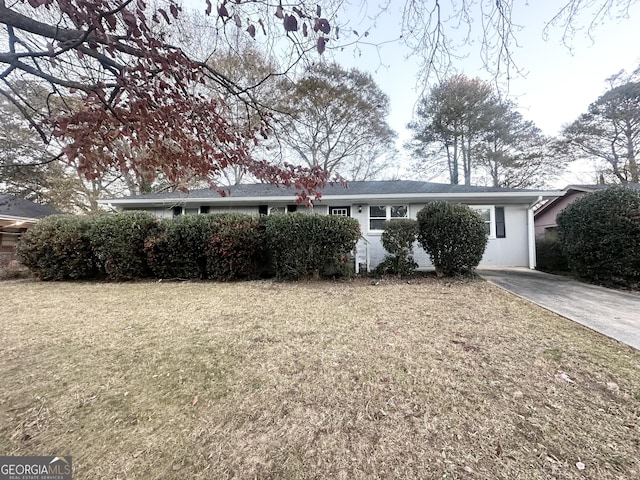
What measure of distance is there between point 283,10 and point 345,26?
33.8 inches

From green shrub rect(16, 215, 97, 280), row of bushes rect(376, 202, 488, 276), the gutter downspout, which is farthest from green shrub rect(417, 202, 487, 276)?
green shrub rect(16, 215, 97, 280)

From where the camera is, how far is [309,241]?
6.73 meters

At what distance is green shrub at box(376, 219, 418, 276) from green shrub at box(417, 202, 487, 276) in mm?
285

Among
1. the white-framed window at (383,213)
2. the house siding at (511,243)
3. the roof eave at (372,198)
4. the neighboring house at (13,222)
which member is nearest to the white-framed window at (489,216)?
the house siding at (511,243)

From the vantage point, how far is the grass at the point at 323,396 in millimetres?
1501

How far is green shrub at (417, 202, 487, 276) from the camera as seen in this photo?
6.59 m

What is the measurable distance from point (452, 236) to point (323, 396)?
5.85 metres

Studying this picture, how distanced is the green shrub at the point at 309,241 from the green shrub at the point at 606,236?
549 cm

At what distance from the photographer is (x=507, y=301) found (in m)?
4.85

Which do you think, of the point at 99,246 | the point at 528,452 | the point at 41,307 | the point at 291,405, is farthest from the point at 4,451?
the point at 99,246

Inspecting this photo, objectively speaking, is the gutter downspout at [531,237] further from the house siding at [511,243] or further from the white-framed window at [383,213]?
the white-framed window at [383,213]

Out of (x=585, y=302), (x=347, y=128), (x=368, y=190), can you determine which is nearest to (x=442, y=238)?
(x=585, y=302)

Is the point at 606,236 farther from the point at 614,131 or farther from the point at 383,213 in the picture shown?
the point at 614,131

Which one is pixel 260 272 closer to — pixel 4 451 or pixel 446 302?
pixel 446 302
